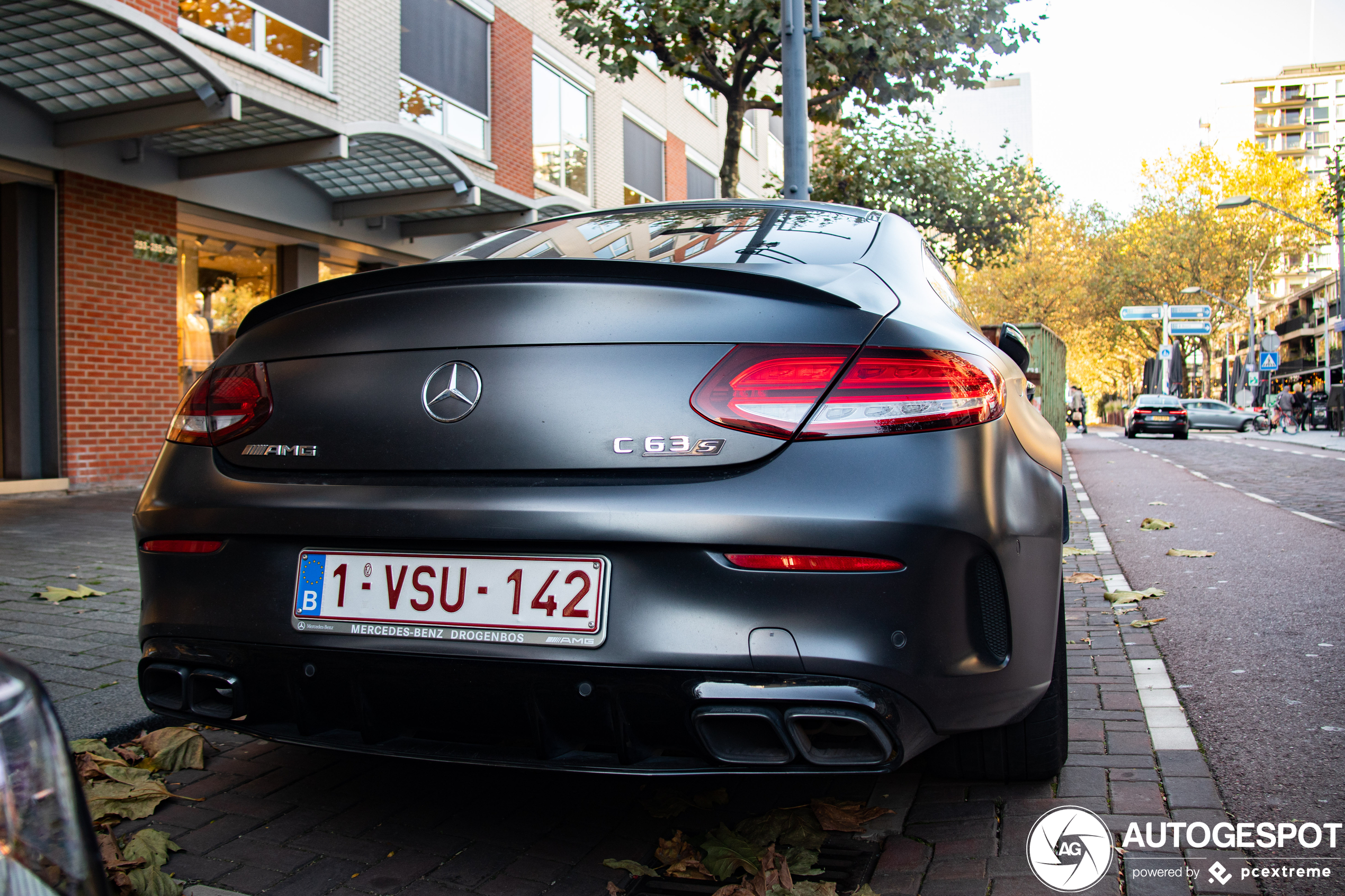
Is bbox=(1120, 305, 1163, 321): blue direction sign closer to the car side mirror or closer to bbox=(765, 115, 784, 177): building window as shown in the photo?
bbox=(765, 115, 784, 177): building window

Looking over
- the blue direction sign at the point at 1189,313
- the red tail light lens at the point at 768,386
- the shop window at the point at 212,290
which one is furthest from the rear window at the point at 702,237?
the blue direction sign at the point at 1189,313

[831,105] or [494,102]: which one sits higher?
[494,102]

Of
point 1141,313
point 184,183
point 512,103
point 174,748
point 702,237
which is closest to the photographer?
point 702,237

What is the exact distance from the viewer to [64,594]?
4891 mm

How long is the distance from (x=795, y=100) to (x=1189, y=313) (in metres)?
43.4

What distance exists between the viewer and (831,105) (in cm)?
1266

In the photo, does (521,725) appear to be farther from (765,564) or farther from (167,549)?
(167,549)

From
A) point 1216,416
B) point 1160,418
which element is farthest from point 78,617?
point 1216,416

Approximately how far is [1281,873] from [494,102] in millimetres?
16303

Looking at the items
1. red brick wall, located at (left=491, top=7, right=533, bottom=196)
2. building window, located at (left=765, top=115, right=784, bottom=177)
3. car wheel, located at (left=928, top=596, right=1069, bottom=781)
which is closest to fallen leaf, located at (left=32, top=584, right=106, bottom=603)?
car wheel, located at (left=928, top=596, right=1069, bottom=781)

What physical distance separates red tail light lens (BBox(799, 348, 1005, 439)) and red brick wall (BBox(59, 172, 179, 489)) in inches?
414

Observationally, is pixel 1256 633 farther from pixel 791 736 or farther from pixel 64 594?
pixel 64 594

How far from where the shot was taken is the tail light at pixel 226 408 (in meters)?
2.25

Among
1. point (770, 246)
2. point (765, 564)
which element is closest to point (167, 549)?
point (765, 564)
